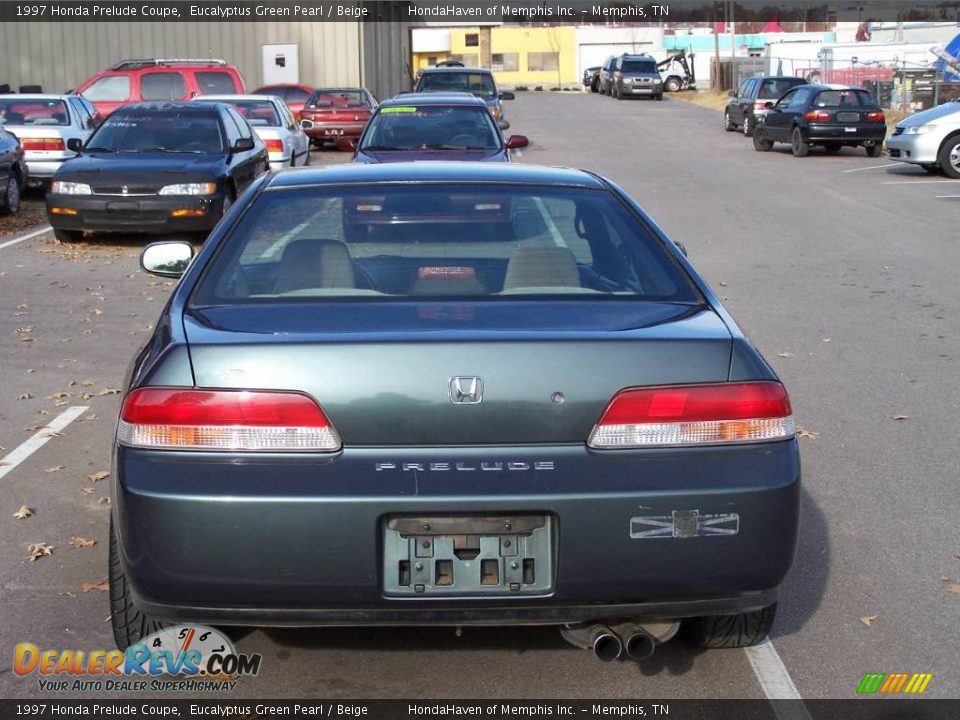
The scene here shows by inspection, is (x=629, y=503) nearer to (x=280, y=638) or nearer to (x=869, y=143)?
(x=280, y=638)

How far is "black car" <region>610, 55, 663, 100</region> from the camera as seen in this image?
53.8 meters

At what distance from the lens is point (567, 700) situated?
12.5 ft

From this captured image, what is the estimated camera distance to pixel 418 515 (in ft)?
11.0

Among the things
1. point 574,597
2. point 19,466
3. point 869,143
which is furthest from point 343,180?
point 869,143

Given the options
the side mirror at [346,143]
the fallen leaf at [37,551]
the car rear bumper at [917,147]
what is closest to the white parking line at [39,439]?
the fallen leaf at [37,551]

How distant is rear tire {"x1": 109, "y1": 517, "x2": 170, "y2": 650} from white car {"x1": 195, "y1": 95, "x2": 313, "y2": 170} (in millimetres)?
16722

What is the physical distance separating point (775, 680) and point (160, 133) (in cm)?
1295

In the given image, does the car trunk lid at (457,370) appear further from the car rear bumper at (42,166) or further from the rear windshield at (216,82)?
the rear windshield at (216,82)

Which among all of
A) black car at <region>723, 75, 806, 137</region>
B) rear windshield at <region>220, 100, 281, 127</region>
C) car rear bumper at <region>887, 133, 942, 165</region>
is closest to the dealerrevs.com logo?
rear windshield at <region>220, 100, 281, 127</region>

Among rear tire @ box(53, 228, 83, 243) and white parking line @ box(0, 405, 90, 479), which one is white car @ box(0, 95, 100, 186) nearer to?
rear tire @ box(53, 228, 83, 243)

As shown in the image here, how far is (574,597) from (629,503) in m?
0.31

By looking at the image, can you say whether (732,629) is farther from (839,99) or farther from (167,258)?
(839,99)

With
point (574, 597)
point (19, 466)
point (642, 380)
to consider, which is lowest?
point (19, 466)

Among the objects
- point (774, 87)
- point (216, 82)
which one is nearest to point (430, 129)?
point (216, 82)
